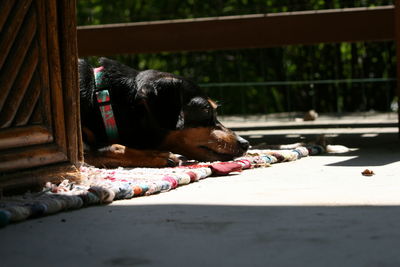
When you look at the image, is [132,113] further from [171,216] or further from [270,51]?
[270,51]

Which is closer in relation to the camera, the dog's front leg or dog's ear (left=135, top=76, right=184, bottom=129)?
the dog's front leg

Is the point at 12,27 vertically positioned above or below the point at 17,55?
above

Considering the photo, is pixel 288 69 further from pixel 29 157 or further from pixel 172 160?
pixel 29 157

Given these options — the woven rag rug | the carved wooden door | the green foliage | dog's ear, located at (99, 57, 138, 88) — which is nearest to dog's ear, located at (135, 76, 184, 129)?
dog's ear, located at (99, 57, 138, 88)

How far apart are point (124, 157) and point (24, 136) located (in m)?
1.28

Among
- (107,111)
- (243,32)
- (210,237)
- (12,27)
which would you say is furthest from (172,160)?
(243,32)

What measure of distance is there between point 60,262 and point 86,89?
3.21 meters

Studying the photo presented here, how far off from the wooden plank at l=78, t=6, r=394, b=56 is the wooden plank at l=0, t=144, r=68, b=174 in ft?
14.3

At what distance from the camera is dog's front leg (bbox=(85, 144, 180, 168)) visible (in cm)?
582

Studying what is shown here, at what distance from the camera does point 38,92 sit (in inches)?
189

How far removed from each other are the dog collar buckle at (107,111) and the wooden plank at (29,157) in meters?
1.04

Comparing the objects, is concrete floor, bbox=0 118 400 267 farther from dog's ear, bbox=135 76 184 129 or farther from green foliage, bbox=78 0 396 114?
green foliage, bbox=78 0 396 114

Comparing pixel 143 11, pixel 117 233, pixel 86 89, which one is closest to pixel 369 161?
pixel 86 89

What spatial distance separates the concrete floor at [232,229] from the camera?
291 centimetres
